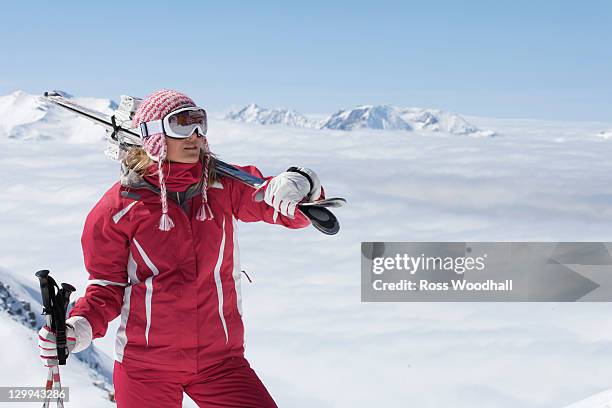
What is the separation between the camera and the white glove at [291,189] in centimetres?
279

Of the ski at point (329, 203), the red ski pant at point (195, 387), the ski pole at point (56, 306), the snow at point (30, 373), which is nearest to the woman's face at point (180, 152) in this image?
the ski at point (329, 203)

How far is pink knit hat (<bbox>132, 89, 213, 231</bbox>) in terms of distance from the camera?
9.53 ft

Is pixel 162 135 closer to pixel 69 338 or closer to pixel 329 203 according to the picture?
pixel 329 203

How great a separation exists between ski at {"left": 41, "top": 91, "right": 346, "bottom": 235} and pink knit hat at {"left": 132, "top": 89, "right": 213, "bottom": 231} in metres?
0.17

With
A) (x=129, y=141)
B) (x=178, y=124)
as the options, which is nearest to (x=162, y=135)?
(x=178, y=124)

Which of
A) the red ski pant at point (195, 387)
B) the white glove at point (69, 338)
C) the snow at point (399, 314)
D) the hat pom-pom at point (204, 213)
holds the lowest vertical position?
the red ski pant at point (195, 387)

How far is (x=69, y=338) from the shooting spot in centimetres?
283

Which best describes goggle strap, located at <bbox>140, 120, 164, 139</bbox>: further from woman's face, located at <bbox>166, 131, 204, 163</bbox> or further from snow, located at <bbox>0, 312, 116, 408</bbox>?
snow, located at <bbox>0, 312, 116, 408</bbox>

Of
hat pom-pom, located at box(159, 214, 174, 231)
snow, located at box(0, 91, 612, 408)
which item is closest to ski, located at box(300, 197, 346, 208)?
hat pom-pom, located at box(159, 214, 174, 231)

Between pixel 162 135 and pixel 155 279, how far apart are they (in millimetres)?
639

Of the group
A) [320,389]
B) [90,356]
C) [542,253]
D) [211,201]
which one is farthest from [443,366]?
[211,201]

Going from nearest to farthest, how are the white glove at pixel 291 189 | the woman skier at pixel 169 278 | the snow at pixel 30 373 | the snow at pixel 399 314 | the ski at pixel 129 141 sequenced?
1. the ski at pixel 129 141
2. the white glove at pixel 291 189
3. the woman skier at pixel 169 278
4. the snow at pixel 30 373
5. the snow at pixel 399 314

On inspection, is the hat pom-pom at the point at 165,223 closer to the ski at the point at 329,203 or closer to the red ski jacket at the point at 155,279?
the red ski jacket at the point at 155,279

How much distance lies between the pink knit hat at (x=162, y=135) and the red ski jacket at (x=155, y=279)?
5 centimetres
